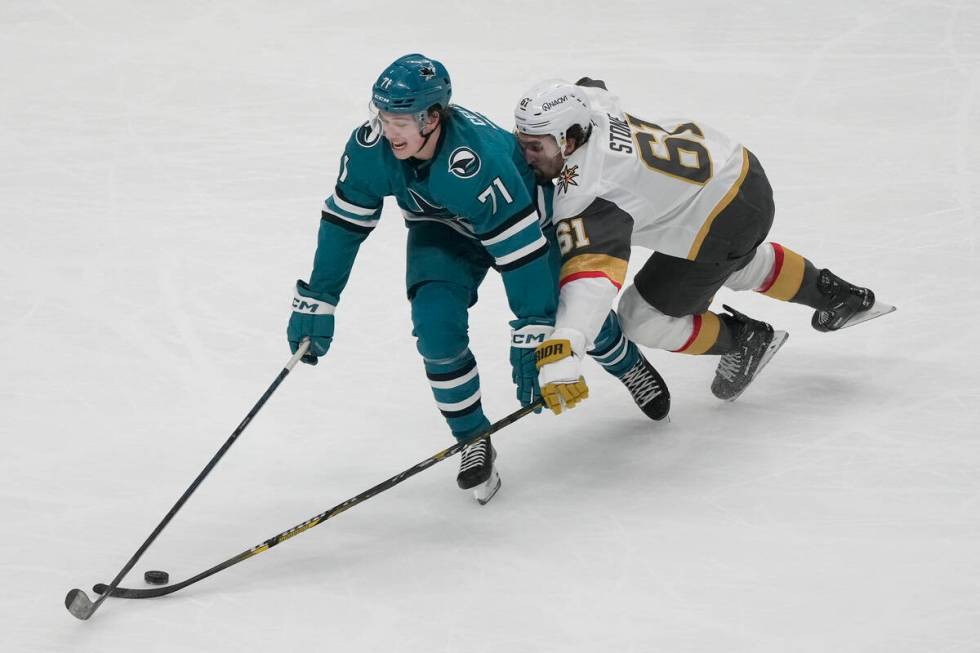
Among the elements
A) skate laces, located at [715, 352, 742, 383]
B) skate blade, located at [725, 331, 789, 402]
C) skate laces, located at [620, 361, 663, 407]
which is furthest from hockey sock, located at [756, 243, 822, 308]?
skate laces, located at [620, 361, 663, 407]

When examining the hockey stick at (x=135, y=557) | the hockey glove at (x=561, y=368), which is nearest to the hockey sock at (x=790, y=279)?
the hockey glove at (x=561, y=368)

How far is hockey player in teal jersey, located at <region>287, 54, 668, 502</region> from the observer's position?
2.96 metres

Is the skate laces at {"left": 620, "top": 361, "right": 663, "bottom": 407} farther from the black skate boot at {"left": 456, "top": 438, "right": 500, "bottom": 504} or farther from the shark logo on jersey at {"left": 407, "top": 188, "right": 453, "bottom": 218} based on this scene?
the shark logo on jersey at {"left": 407, "top": 188, "right": 453, "bottom": 218}

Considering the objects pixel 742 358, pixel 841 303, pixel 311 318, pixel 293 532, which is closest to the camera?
pixel 293 532

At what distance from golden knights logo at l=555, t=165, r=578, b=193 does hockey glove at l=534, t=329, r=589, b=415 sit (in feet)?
1.25

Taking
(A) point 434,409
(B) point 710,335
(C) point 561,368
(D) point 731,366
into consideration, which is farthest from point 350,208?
(D) point 731,366

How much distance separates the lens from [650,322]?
11.9 ft

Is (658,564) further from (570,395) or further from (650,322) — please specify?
(650,322)

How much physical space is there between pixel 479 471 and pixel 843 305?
142 centimetres

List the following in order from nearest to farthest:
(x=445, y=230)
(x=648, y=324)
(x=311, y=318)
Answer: (x=311, y=318), (x=445, y=230), (x=648, y=324)

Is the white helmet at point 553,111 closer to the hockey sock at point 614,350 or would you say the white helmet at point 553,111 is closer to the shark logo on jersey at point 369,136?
the shark logo on jersey at point 369,136

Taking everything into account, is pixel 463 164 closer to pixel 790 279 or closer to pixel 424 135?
pixel 424 135

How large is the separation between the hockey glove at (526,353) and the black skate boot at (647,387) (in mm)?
511

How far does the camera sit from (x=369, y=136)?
305cm
